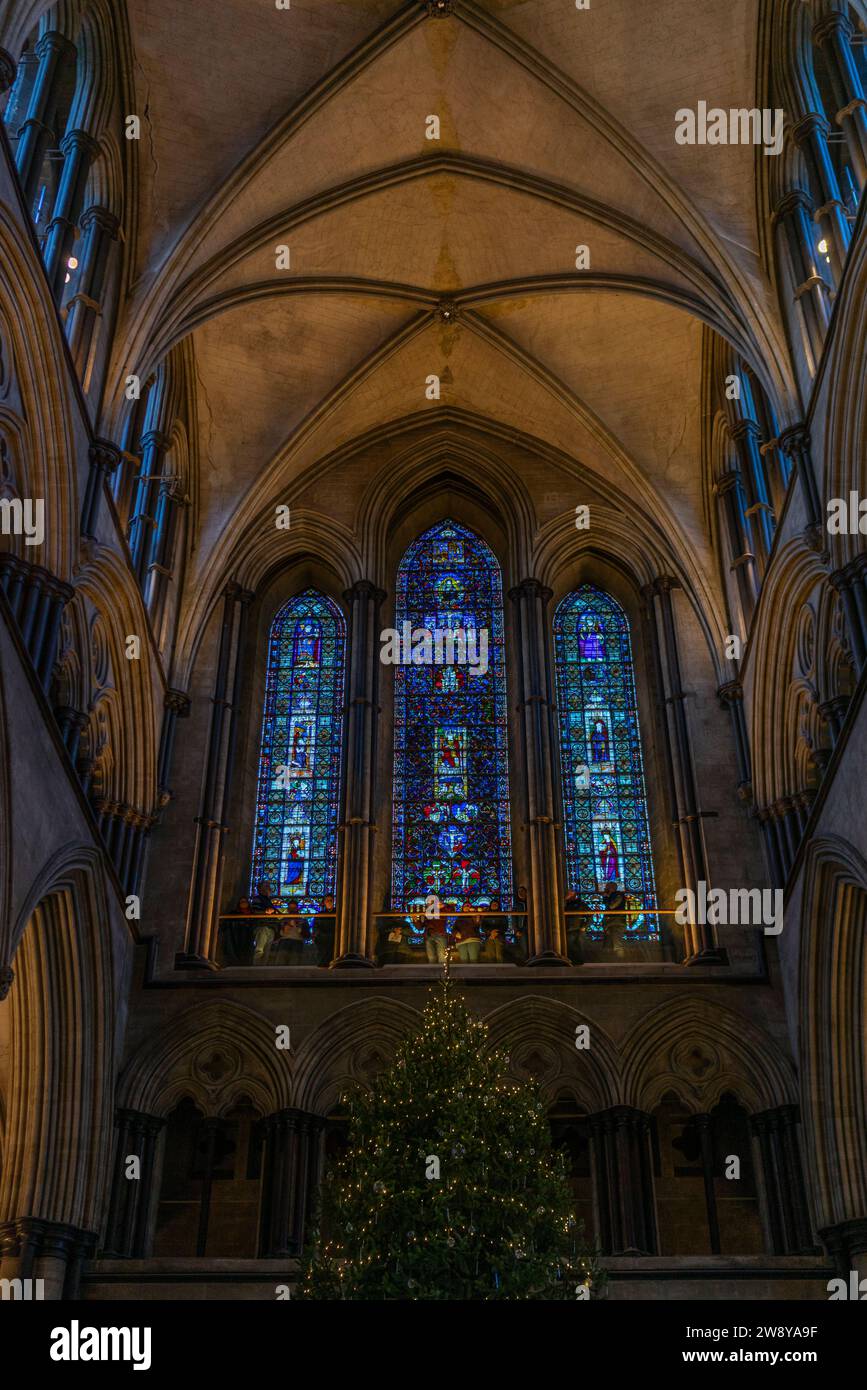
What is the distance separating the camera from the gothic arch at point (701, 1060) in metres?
13.8

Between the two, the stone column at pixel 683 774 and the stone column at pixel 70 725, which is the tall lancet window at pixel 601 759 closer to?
the stone column at pixel 683 774

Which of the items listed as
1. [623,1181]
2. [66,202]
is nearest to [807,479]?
[623,1181]

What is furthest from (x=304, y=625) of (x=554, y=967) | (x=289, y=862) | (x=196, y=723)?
(x=554, y=967)

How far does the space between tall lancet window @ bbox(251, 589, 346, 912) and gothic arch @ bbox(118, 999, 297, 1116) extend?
189cm

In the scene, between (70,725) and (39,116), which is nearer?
(70,725)

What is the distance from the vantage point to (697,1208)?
1355cm

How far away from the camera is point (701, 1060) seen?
46.1ft

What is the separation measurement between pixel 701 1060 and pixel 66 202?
33.3ft

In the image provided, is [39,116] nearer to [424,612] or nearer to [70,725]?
[70,725]

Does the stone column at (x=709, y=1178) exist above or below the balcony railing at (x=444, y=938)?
below

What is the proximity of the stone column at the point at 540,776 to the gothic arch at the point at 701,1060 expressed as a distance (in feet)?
3.99

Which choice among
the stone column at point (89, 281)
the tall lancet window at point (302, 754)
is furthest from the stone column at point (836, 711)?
the stone column at point (89, 281)
